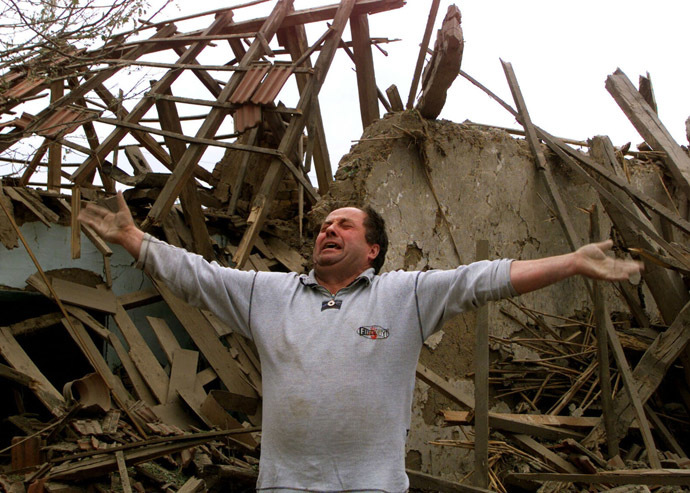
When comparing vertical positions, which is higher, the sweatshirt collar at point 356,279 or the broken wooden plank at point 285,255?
the broken wooden plank at point 285,255

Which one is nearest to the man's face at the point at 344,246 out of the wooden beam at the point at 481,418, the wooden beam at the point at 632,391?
the wooden beam at the point at 481,418

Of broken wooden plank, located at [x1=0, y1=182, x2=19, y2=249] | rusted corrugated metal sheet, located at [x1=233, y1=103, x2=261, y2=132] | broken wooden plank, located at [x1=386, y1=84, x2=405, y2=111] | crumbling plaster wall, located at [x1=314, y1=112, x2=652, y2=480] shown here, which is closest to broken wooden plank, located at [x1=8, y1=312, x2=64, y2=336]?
broken wooden plank, located at [x1=0, y1=182, x2=19, y2=249]

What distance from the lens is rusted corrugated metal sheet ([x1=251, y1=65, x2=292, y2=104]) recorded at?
20.0ft

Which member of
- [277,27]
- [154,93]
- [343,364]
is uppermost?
[277,27]

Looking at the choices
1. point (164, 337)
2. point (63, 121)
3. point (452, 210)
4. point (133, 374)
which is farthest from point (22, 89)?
point (452, 210)

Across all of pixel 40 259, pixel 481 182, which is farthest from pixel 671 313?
pixel 40 259

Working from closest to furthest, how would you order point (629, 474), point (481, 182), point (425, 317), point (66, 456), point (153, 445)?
point (425, 317) < point (629, 474) < point (66, 456) < point (153, 445) < point (481, 182)

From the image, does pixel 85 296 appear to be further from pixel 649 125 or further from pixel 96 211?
pixel 649 125

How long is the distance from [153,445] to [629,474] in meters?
2.88

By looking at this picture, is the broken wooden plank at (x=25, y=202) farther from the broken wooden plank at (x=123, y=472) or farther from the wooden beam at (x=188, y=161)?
the broken wooden plank at (x=123, y=472)

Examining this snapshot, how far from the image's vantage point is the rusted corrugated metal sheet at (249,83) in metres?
6.20

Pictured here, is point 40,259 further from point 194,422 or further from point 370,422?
point 370,422

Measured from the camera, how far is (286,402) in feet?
7.51

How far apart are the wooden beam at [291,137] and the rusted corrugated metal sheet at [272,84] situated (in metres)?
0.41
